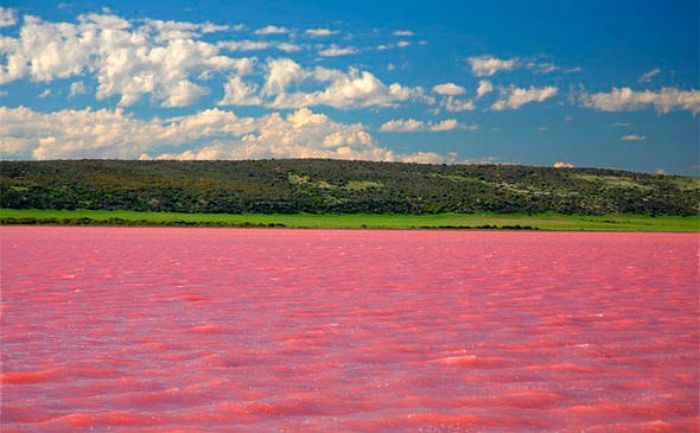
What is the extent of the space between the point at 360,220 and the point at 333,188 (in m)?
31.4

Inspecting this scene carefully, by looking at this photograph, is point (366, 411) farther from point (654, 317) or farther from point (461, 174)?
point (461, 174)

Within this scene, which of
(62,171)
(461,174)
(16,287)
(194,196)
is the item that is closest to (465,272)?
(16,287)

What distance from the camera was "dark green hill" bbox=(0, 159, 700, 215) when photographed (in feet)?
332

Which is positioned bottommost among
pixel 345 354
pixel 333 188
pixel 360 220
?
pixel 360 220

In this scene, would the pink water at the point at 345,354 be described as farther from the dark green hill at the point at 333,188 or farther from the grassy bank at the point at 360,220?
the dark green hill at the point at 333,188

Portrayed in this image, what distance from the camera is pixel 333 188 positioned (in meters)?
122

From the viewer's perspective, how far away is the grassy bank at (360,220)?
77194mm

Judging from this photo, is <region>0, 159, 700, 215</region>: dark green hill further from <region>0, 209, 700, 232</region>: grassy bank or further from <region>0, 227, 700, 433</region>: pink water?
<region>0, 227, 700, 433</region>: pink water

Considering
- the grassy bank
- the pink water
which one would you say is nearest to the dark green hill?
the grassy bank

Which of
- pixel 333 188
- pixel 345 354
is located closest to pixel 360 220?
pixel 333 188

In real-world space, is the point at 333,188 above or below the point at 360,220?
above

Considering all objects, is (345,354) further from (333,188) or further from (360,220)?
(333,188)

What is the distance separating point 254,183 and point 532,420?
117462 mm

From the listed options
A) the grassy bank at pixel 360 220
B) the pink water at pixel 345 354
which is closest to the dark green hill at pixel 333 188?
the grassy bank at pixel 360 220
